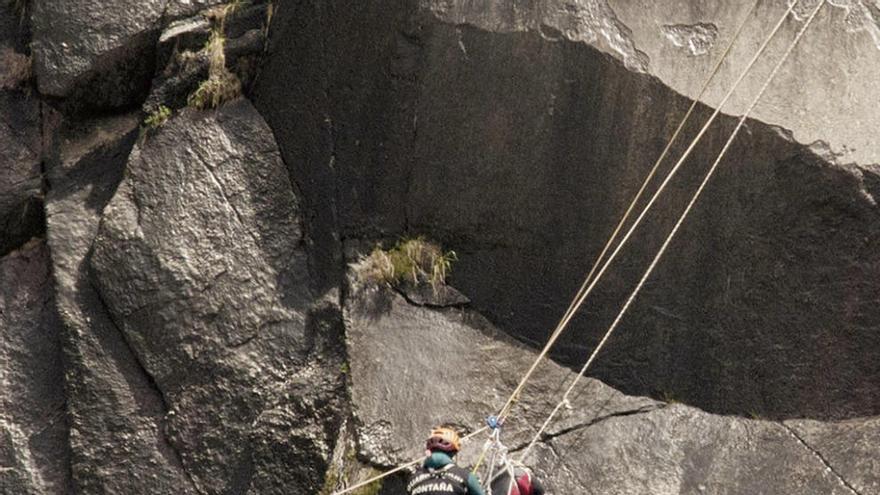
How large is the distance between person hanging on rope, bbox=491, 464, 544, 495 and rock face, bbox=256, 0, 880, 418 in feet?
4.43

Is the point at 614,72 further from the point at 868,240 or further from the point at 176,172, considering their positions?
the point at 176,172

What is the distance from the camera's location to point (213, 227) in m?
9.77

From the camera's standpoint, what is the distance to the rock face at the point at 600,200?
8.83 metres

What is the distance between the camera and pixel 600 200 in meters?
9.15

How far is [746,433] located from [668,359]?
28.9 inches

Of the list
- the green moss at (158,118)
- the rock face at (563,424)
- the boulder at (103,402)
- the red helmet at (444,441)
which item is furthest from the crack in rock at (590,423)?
the green moss at (158,118)

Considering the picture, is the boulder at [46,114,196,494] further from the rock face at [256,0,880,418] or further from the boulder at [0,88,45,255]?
the rock face at [256,0,880,418]

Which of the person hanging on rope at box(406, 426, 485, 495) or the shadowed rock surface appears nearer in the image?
the person hanging on rope at box(406, 426, 485, 495)

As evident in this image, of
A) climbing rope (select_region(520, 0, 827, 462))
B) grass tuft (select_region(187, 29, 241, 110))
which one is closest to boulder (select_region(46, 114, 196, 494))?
grass tuft (select_region(187, 29, 241, 110))

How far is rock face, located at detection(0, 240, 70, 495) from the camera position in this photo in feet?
31.7

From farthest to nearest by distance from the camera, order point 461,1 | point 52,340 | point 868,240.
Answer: point 52,340 < point 461,1 < point 868,240

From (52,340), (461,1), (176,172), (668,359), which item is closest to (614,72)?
(461,1)

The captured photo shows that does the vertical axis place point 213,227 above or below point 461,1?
below

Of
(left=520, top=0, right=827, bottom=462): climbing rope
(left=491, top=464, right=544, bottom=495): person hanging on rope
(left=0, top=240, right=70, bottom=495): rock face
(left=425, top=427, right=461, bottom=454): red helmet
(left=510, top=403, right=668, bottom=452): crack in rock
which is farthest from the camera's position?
(left=0, top=240, right=70, bottom=495): rock face
